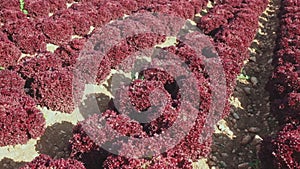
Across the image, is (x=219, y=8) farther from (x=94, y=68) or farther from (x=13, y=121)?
(x=13, y=121)

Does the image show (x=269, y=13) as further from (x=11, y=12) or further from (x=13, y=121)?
(x=13, y=121)

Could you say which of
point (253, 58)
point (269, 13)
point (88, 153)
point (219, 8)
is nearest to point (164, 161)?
point (88, 153)

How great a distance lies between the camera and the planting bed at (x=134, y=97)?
613 cm

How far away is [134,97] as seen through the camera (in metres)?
7.19

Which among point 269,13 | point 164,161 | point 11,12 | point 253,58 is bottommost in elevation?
point 269,13

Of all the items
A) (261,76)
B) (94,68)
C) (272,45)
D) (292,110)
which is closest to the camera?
(292,110)

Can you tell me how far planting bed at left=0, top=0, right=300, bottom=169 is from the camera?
613 cm

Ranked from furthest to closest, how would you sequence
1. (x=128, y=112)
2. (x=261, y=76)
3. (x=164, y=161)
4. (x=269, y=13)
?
(x=269, y=13) → (x=261, y=76) → (x=128, y=112) → (x=164, y=161)

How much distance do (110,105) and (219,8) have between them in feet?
31.2

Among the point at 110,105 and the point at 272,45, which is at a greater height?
the point at 110,105

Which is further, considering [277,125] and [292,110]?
[277,125]

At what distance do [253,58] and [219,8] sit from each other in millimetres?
4020

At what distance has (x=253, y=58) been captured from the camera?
12141 mm

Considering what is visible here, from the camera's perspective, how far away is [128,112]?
7.08 metres
